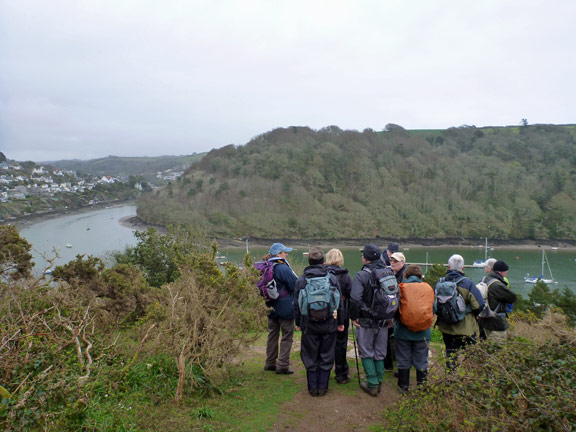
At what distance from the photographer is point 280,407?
3.61 metres

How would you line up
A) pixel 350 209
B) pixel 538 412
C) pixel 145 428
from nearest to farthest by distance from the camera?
pixel 538 412
pixel 145 428
pixel 350 209

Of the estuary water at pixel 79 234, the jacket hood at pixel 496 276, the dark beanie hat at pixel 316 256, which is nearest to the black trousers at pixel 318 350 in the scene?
the dark beanie hat at pixel 316 256

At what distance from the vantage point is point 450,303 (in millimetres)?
4043

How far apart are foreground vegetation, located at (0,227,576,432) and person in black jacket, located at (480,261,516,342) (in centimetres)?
42

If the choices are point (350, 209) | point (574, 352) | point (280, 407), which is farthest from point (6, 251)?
point (350, 209)

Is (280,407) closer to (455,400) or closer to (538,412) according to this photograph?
(455,400)

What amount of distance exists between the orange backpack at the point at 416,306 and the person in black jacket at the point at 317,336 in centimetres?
69

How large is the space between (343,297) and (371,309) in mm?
317

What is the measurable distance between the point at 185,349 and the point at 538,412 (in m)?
2.81

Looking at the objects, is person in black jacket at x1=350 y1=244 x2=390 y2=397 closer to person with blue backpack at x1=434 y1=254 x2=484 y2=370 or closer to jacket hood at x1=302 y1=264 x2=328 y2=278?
jacket hood at x1=302 y1=264 x2=328 y2=278

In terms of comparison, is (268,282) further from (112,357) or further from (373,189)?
(373,189)

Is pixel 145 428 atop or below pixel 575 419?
below

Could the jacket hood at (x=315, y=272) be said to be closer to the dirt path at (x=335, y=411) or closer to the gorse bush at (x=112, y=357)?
the gorse bush at (x=112, y=357)

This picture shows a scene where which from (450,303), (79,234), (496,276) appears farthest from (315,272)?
(79,234)
